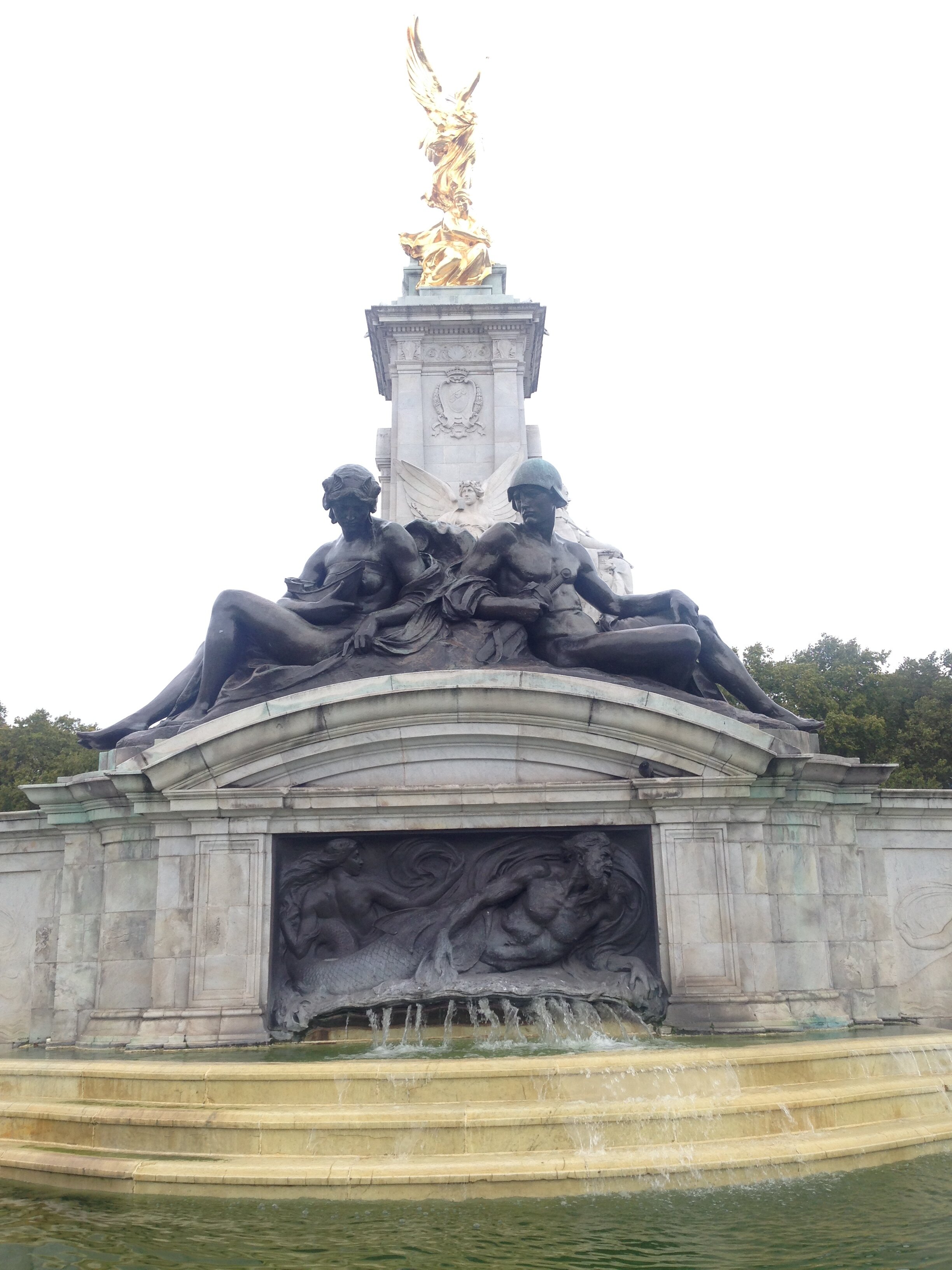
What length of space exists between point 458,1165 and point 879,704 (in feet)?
107

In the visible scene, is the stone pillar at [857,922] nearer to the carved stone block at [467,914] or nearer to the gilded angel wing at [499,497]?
the carved stone block at [467,914]

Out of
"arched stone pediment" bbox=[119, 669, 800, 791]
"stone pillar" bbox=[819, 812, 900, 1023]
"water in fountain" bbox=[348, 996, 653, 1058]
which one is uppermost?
"arched stone pediment" bbox=[119, 669, 800, 791]

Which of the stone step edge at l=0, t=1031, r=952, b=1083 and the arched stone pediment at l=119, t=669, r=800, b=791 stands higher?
the arched stone pediment at l=119, t=669, r=800, b=791

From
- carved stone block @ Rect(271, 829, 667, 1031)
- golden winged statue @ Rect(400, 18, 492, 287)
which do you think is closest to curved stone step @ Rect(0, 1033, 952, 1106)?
carved stone block @ Rect(271, 829, 667, 1031)

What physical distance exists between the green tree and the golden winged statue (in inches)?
823


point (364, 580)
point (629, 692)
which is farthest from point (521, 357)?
point (629, 692)

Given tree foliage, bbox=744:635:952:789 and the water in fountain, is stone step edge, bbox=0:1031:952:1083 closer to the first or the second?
the water in fountain

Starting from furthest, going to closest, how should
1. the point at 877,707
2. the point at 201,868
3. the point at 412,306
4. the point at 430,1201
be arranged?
the point at 877,707 < the point at 412,306 < the point at 201,868 < the point at 430,1201

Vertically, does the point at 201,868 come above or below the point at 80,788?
below

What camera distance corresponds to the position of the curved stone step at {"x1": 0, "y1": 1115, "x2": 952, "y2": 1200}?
241 inches

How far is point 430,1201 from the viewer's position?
19.7 feet

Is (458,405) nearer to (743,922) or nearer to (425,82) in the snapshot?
(425,82)

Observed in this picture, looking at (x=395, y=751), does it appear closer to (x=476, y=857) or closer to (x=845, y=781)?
(x=476, y=857)

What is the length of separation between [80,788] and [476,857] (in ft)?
13.0
